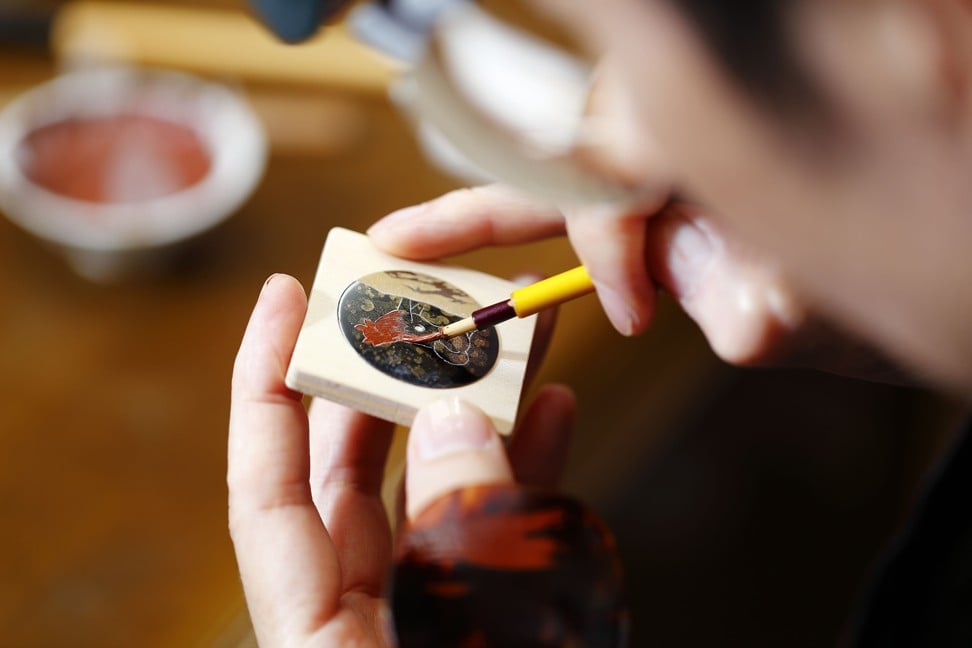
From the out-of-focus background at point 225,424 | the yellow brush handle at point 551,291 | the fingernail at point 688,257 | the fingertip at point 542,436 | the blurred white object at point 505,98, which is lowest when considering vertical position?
the out-of-focus background at point 225,424

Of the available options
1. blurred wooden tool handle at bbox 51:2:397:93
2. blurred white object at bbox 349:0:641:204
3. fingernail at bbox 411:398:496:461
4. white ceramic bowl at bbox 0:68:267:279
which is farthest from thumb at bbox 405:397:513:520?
blurred wooden tool handle at bbox 51:2:397:93

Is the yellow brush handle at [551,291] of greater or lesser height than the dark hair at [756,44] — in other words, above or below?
below

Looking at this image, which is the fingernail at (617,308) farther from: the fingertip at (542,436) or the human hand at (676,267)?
the fingertip at (542,436)

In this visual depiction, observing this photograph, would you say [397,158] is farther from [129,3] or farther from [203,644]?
[203,644]

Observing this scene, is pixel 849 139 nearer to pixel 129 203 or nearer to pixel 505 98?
pixel 505 98

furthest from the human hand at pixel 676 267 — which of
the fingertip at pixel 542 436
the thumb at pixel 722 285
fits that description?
the fingertip at pixel 542 436

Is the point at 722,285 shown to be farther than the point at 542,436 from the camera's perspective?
No

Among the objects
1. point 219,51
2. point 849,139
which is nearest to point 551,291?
point 849,139
